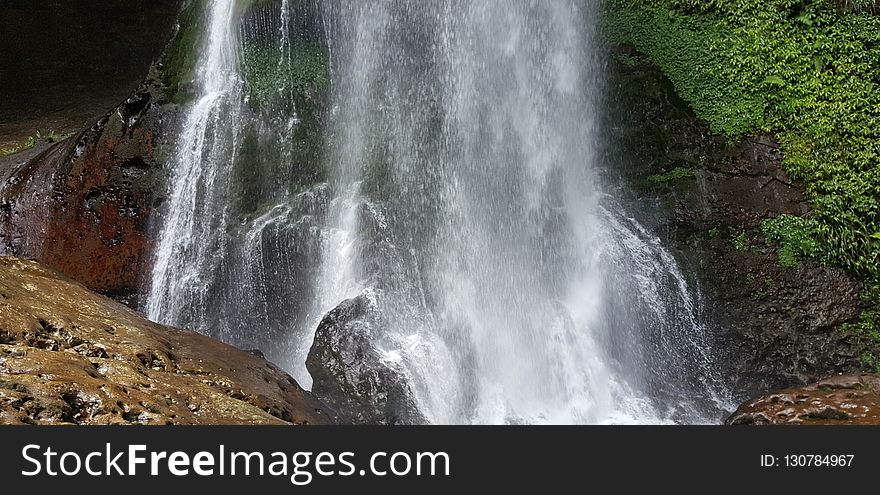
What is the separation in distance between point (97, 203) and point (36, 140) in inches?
158

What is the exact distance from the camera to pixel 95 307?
5535 millimetres

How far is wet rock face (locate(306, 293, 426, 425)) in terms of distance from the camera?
24.1 ft

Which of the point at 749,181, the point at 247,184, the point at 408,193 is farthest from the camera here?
the point at 247,184

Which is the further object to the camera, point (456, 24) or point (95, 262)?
point (95, 262)

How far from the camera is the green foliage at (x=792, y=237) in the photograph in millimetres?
9016

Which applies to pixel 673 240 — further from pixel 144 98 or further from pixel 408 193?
pixel 144 98

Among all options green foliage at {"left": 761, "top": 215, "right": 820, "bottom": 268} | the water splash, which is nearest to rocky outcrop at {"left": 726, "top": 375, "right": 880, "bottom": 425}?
green foliage at {"left": 761, "top": 215, "right": 820, "bottom": 268}

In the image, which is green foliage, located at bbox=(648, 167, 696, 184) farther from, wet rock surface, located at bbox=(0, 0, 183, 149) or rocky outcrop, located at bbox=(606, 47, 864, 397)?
wet rock surface, located at bbox=(0, 0, 183, 149)

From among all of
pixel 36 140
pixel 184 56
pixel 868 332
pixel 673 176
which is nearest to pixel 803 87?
pixel 673 176

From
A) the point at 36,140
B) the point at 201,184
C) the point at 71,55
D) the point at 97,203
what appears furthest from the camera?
the point at 71,55

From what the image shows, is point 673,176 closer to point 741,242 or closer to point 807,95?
point 741,242

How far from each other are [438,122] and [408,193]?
1.23 meters

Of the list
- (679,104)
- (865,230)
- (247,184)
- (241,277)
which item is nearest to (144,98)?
(247,184)

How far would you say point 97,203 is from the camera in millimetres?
11352
